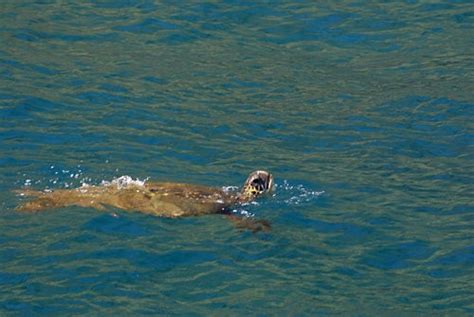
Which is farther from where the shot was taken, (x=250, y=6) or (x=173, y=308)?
(x=250, y=6)

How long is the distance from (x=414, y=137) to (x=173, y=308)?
14.6ft

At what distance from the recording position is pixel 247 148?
37.9ft

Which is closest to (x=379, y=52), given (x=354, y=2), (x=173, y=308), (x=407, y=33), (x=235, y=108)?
(x=407, y=33)

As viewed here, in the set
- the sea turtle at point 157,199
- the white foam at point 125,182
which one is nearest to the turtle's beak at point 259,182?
the sea turtle at point 157,199

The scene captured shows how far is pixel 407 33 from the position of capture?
15.1 m

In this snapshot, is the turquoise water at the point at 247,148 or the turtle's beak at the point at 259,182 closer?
the turquoise water at the point at 247,148

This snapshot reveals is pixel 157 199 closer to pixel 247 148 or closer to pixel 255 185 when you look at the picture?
pixel 255 185

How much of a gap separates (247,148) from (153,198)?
A: 2029 millimetres

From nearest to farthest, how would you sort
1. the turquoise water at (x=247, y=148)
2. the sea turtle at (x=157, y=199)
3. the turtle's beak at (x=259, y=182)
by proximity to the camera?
the turquoise water at (x=247, y=148)
the sea turtle at (x=157, y=199)
the turtle's beak at (x=259, y=182)

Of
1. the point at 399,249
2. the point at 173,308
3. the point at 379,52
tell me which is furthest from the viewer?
the point at 379,52

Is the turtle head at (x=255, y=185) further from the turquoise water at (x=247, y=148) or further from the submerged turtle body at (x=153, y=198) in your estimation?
the turquoise water at (x=247, y=148)

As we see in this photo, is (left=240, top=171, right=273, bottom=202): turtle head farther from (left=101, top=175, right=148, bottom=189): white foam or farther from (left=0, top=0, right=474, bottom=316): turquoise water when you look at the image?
(left=101, top=175, right=148, bottom=189): white foam

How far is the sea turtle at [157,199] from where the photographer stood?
31.9 ft

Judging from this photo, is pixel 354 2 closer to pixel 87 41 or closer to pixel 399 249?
pixel 87 41
